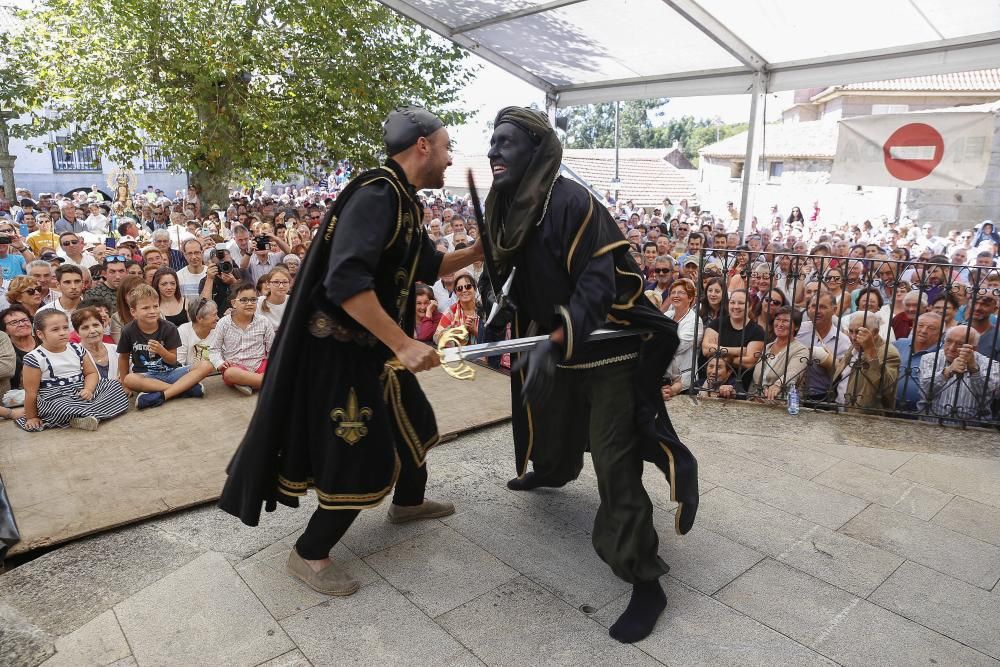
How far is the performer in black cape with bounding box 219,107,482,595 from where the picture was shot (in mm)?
2555

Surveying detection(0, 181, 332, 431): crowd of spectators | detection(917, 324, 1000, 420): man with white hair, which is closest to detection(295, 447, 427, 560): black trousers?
detection(0, 181, 332, 431): crowd of spectators

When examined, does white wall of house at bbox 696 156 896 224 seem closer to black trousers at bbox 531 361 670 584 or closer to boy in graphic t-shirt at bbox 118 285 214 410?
boy in graphic t-shirt at bbox 118 285 214 410

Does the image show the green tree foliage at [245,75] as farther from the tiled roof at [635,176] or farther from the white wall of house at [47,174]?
the tiled roof at [635,176]

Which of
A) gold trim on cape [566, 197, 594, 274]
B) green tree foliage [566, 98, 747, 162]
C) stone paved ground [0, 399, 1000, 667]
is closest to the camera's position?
stone paved ground [0, 399, 1000, 667]

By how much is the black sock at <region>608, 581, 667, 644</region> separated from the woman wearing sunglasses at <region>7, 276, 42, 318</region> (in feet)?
18.6

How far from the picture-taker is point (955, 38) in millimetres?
6438

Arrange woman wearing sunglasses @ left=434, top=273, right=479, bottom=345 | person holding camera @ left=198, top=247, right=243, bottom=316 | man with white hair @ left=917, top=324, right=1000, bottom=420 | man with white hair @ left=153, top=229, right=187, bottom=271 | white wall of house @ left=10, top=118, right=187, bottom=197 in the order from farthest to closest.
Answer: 1. white wall of house @ left=10, top=118, right=187, bottom=197
2. man with white hair @ left=153, top=229, right=187, bottom=271
3. person holding camera @ left=198, top=247, right=243, bottom=316
4. woman wearing sunglasses @ left=434, top=273, right=479, bottom=345
5. man with white hair @ left=917, top=324, right=1000, bottom=420

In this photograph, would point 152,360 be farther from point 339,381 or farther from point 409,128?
Answer: point 409,128

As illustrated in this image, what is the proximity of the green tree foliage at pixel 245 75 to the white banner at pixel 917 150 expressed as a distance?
20.1 feet

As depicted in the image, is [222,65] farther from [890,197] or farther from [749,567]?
[890,197]

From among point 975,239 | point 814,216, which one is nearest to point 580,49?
point 975,239

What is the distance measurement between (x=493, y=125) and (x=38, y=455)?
126 inches

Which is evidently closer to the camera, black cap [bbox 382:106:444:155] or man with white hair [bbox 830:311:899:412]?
black cap [bbox 382:106:444:155]

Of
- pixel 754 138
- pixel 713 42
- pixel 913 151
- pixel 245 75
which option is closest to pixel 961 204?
pixel 913 151
